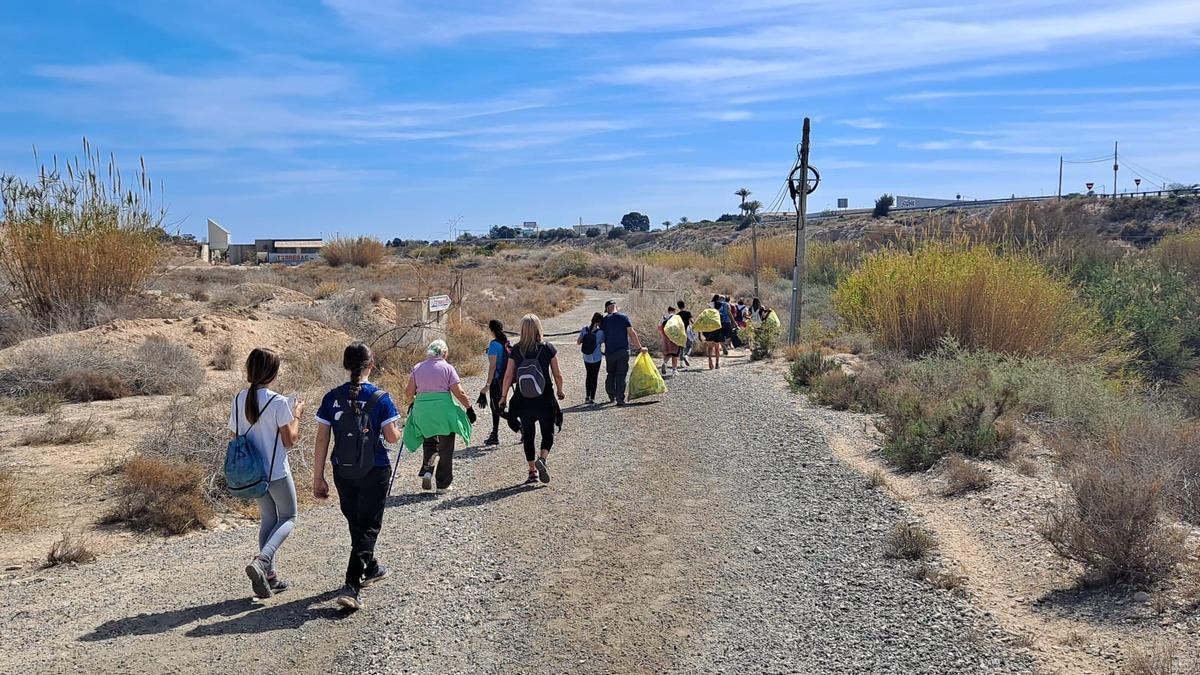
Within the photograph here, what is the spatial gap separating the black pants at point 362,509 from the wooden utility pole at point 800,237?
58.2 feet

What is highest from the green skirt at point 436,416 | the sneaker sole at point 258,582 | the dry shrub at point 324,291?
the dry shrub at point 324,291

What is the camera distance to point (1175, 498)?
743cm

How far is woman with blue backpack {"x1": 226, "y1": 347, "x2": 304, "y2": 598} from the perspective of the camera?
20.0ft

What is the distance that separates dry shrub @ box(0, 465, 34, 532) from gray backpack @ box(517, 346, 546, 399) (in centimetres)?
452

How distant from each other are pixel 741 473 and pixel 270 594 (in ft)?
17.5

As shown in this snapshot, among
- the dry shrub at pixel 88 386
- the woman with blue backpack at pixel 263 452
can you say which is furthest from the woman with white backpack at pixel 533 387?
the dry shrub at pixel 88 386

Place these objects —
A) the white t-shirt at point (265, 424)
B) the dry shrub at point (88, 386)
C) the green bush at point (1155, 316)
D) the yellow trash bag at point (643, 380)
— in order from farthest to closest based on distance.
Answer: the green bush at point (1155, 316) → the yellow trash bag at point (643, 380) → the dry shrub at point (88, 386) → the white t-shirt at point (265, 424)

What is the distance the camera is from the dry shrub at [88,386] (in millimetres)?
14938

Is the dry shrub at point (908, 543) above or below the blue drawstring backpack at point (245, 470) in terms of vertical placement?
below

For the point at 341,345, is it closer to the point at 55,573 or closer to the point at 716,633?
the point at 55,573

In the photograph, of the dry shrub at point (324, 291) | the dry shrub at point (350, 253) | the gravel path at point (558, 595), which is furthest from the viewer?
the dry shrub at point (350, 253)

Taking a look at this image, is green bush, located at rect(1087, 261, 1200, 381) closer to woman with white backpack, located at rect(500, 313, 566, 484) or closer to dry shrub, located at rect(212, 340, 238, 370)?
woman with white backpack, located at rect(500, 313, 566, 484)

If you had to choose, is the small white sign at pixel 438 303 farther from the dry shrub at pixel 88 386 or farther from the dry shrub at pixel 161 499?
the dry shrub at pixel 161 499

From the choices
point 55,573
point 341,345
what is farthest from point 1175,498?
point 341,345
